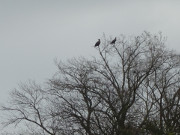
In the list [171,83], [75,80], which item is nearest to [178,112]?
[171,83]

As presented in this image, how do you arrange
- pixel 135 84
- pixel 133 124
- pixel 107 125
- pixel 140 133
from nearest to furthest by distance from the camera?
1. pixel 140 133
2. pixel 133 124
3. pixel 107 125
4. pixel 135 84

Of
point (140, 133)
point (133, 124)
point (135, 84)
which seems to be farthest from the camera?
point (135, 84)

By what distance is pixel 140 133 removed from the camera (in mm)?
14555

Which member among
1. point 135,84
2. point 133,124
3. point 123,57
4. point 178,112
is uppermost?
point 123,57

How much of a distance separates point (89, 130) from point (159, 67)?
485 centimetres

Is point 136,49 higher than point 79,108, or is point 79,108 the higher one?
point 136,49

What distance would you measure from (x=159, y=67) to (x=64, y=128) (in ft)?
19.0

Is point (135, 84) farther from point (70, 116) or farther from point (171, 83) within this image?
point (70, 116)

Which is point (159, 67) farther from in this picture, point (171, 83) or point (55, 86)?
point (55, 86)

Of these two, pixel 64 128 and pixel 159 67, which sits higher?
pixel 159 67

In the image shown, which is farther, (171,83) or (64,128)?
(171,83)

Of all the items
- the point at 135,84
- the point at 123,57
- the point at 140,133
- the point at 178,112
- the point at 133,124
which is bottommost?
the point at 140,133

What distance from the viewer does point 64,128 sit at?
17953 millimetres

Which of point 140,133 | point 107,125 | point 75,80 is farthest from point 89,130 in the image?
point 140,133
